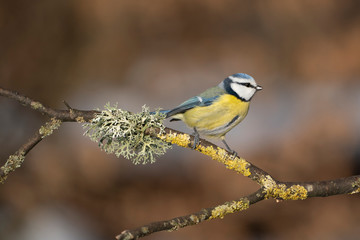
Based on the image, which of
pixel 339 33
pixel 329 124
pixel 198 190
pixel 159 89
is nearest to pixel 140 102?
pixel 159 89

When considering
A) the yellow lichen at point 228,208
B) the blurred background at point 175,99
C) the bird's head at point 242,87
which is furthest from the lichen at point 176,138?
the blurred background at point 175,99

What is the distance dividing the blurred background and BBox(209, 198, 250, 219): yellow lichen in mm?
950

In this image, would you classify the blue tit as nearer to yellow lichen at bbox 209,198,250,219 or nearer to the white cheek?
the white cheek

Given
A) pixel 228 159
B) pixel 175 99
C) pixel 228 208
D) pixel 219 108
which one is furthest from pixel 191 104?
pixel 175 99

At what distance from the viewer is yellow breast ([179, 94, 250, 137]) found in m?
0.90

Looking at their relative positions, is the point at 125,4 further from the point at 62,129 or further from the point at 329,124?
the point at 329,124

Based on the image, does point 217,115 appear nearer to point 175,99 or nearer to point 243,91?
point 243,91

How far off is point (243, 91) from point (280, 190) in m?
0.29

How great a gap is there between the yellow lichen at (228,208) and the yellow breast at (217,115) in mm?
258

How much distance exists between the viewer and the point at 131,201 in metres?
1.70

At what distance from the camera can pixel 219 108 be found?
0.92 metres

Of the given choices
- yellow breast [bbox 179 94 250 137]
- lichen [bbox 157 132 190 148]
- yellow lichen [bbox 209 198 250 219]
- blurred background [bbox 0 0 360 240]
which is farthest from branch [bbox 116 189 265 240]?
blurred background [bbox 0 0 360 240]

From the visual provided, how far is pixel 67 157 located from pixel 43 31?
0.55 meters

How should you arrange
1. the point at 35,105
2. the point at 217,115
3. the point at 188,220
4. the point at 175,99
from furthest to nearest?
1. the point at 175,99
2. the point at 217,115
3. the point at 35,105
4. the point at 188,220
